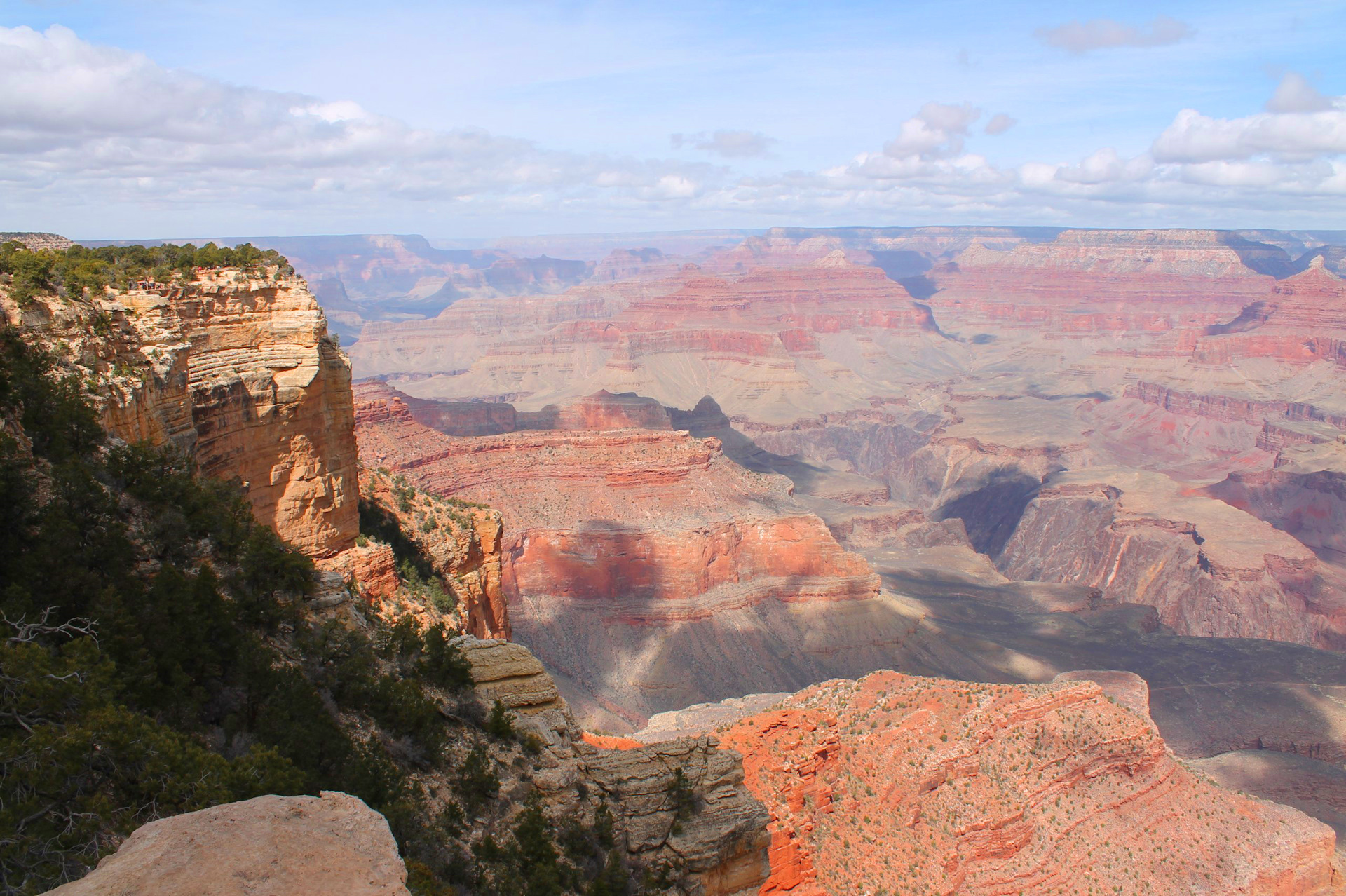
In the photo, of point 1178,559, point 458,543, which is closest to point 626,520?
point 458,543

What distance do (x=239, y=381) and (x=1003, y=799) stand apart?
22640 mm

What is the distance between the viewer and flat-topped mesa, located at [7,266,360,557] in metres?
13.1

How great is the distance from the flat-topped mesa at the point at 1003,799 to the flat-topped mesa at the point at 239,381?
11.3m

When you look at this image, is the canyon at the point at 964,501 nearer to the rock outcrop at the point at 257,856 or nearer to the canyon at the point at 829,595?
the canyon at the point at 829,595

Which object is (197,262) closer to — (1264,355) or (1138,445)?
(1138,445)

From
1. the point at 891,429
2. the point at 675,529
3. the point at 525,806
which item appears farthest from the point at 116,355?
the point at 891,429

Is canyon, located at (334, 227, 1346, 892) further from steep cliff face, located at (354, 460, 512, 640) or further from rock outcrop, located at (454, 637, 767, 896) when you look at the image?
rock outcrop, located at (454, 637, 767, 896)

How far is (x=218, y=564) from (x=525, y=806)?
5140 millimetres

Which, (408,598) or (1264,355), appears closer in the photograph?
(408,598)

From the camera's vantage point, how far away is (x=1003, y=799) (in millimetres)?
24484

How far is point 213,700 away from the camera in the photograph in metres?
9.34

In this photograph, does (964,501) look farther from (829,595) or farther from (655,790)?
(655,790)

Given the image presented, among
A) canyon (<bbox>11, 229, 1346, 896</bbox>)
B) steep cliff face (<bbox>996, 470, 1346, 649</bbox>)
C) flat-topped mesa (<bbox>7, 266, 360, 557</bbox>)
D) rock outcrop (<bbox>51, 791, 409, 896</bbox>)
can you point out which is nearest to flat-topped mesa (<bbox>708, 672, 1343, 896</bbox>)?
canyon (<bbox>11, 229, 1346, 896</bbox>)

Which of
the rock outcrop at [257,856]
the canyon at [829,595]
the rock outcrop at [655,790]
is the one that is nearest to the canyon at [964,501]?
the canyon at [829,595]
